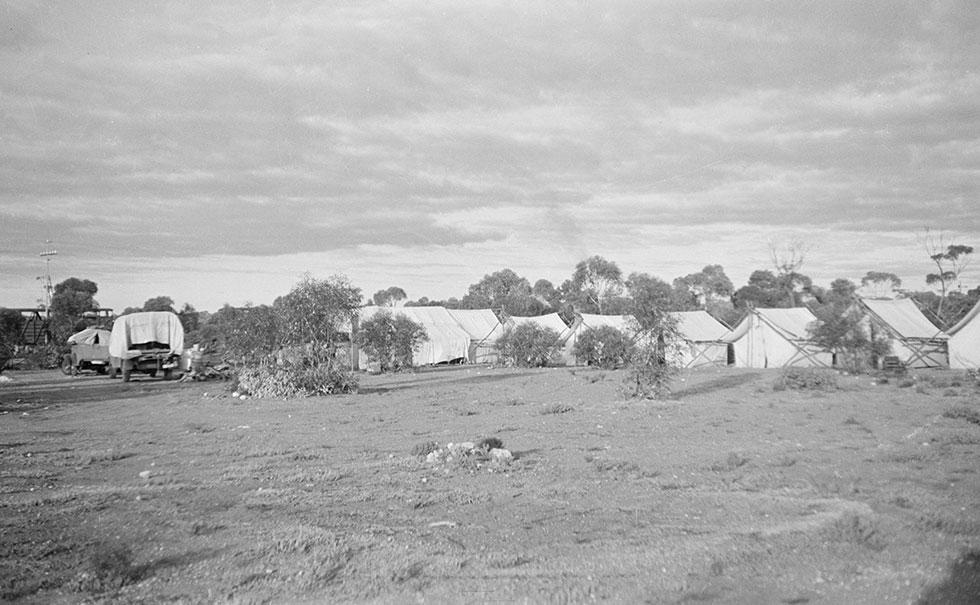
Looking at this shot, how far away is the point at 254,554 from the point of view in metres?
7.19

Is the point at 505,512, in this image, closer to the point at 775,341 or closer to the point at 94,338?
the point at 775,341

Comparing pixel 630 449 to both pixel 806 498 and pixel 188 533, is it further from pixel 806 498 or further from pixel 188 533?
pixel 188 533

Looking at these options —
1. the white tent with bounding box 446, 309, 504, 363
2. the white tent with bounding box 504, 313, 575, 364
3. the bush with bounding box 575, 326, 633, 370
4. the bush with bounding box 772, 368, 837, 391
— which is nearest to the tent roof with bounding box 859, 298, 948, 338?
the bush with bounding box 575, 326, 633, 370

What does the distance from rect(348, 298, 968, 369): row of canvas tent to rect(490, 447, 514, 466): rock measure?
1336cm

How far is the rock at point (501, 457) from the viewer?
1223 centimetres

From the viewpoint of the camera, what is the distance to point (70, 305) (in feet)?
271

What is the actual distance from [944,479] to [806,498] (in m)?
2.67

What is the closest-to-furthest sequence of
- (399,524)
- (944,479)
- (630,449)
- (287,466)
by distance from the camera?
(399,524)
(944,479)
(287,466)
(630,449)

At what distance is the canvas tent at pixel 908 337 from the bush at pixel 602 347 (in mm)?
13624

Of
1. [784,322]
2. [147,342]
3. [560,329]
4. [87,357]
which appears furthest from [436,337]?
[784,322]

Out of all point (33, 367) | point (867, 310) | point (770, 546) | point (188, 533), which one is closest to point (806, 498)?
point (770, 546)

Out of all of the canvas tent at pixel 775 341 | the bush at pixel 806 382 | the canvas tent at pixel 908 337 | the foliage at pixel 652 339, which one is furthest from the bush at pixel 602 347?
the foliage at pixel 652 339

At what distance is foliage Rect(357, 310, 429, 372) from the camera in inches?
1719

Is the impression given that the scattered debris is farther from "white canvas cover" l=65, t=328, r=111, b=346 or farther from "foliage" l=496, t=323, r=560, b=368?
"white canvas cover" l=65, t=328, r=111, b=346
